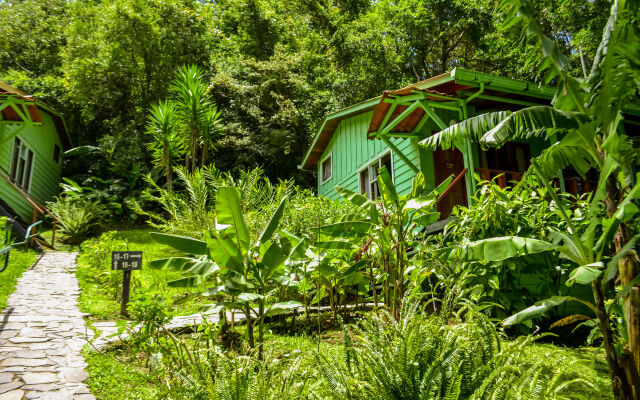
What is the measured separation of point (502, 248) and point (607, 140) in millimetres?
1083

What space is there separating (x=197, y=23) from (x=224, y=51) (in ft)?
12.5

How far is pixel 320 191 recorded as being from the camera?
1841cm

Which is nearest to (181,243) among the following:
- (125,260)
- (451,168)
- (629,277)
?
(125,260)

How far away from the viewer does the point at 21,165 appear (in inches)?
615

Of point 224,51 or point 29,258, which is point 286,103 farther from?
point 29,258

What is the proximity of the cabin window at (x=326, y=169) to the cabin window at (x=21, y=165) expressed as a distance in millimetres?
11652

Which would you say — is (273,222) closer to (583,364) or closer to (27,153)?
(583,364)

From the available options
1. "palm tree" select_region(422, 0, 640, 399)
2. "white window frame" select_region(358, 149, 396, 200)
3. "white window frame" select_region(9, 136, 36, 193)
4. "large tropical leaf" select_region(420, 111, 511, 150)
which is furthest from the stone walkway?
"white window frame" select_region(9, 136, 36, 193)

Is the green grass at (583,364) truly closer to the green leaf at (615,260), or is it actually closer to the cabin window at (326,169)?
the green leaf at (615,260)

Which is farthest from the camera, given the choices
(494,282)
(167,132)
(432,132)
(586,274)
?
(167,132)

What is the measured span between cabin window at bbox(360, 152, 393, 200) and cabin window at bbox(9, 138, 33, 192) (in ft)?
40.3

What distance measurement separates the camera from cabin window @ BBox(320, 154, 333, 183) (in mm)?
17392

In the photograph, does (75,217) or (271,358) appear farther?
(75,217)

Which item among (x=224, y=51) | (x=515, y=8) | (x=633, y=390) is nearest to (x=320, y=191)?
(x=224, y=51)
